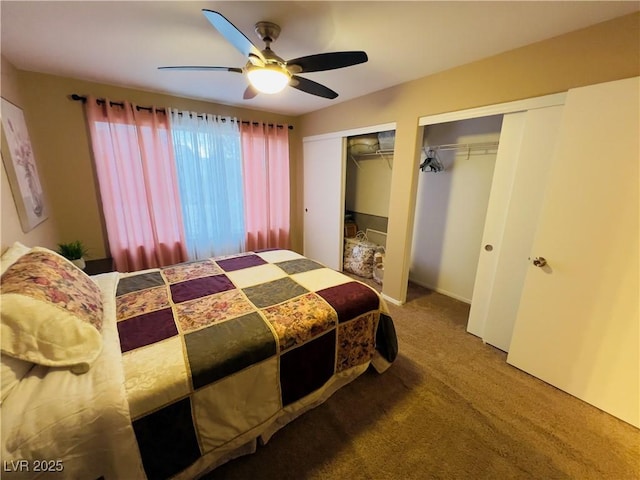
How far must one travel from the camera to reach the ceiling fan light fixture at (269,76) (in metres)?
1.42

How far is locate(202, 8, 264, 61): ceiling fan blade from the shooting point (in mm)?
1102

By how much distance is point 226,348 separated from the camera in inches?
47.0

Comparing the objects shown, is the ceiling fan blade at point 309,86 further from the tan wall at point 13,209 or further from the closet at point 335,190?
the tan wall at point 13,209

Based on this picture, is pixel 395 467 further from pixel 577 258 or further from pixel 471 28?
pixel 471 28

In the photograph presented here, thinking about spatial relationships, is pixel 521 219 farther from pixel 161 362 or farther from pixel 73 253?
pixel 73 253

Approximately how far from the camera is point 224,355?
117cm

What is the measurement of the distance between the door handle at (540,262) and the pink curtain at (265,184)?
303 centimetres

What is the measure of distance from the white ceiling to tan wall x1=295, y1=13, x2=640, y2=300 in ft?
0.24

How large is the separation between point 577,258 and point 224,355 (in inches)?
85.4

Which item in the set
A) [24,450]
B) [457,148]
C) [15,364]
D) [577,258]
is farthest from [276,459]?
[457,148]

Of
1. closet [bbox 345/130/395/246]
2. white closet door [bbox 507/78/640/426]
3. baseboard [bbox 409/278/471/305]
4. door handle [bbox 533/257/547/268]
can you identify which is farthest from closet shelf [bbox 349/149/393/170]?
door handle [bbox 533/257/547/268]

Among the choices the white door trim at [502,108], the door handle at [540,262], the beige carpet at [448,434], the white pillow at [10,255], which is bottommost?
the beige carpet at [448,434]

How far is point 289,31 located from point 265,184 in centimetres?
222

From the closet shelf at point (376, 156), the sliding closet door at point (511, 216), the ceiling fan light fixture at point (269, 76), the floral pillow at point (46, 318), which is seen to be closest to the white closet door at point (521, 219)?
the sliding closet door at point (511, 216)
